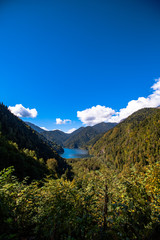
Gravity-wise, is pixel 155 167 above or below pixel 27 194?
below

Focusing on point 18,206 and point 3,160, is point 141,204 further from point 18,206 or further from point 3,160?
point 3,160

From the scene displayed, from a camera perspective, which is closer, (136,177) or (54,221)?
(54,221)

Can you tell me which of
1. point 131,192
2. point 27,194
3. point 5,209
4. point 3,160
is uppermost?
point 5,209

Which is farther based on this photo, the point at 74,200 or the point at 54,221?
the point at 74,200

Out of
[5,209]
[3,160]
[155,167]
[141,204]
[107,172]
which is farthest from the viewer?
[3,160]

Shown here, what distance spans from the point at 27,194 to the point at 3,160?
3314cm

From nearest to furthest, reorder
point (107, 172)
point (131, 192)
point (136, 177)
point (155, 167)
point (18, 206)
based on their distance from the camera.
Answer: point (18, 206) → point (131, 192) → point (107, 172) → point (136, 177) → point (155, 167)

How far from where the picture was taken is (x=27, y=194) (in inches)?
177

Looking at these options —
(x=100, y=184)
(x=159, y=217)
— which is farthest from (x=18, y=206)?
(x=159, y=217)

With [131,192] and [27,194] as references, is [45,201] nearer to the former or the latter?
[27,194]

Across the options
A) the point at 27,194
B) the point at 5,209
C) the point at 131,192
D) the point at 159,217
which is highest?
the point at 5,209

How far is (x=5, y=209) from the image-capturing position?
121 inches

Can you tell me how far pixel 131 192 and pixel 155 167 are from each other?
538 cm

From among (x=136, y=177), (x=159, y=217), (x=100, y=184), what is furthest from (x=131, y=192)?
(x=136, y=177)
